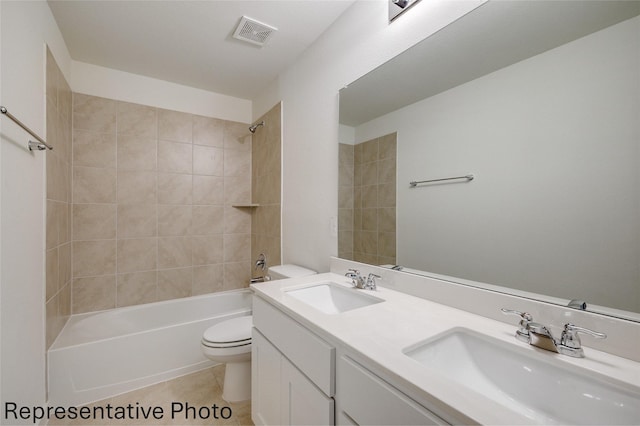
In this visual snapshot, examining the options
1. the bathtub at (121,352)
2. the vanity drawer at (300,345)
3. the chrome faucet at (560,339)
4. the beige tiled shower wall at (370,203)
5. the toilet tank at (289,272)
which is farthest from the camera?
the toilet tank at (289,272)

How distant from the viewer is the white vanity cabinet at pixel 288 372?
2.81 feet

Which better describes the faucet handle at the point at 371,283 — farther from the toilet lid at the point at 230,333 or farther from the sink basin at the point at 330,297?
the toilet lid at the point at 230,333

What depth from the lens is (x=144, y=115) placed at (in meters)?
2.40

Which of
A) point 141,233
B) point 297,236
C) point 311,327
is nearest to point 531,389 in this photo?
point 311,327

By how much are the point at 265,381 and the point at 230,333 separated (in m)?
0.61

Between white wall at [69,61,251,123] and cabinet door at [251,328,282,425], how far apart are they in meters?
2.29

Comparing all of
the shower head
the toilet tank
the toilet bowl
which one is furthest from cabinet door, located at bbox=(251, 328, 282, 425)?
the shower head

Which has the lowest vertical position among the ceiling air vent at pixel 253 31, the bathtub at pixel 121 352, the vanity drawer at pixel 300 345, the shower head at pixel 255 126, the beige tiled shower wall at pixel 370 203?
the bathtub at pixel 121 352

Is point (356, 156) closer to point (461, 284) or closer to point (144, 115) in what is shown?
point (461, 284)

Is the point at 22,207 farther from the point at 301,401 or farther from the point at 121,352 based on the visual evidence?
the point at 301,401

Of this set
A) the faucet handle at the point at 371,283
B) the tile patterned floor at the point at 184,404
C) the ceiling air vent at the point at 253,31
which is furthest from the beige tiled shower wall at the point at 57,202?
the faucet handle at the point at 371,283

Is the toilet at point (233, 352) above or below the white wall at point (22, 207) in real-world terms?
below

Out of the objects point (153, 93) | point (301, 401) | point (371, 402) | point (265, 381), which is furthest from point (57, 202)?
point (371, 402)

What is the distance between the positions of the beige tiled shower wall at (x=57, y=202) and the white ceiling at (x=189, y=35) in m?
0.32
